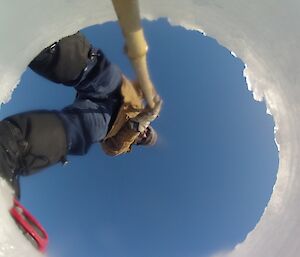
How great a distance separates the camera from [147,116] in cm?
179

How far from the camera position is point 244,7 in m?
1.69

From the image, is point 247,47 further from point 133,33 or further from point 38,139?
point 133,33

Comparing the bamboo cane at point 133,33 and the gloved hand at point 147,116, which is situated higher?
the gloved hand at point 147,116

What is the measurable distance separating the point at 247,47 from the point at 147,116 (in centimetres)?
44

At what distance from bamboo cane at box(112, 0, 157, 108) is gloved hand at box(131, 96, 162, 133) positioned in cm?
34

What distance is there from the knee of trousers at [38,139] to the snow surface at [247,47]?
13cm

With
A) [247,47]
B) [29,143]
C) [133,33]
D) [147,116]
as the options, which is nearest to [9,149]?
Answer: [29,143]

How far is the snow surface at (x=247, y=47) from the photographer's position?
1.64 m

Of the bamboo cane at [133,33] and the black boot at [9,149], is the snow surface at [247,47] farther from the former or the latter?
the bamboo cane at [133,33]

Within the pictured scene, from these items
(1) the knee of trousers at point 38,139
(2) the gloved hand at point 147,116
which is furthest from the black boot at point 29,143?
(2) the gloved hand at point 147,116

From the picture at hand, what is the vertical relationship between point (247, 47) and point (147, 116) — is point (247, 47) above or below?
above

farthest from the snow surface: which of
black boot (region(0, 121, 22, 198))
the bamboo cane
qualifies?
the bamboo cane

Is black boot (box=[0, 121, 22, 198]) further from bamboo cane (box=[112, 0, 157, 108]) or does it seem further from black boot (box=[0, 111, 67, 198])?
bamboo cane (box=[112, 0, 157, 108])

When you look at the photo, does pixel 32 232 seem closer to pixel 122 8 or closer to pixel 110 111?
pixel 110 111
